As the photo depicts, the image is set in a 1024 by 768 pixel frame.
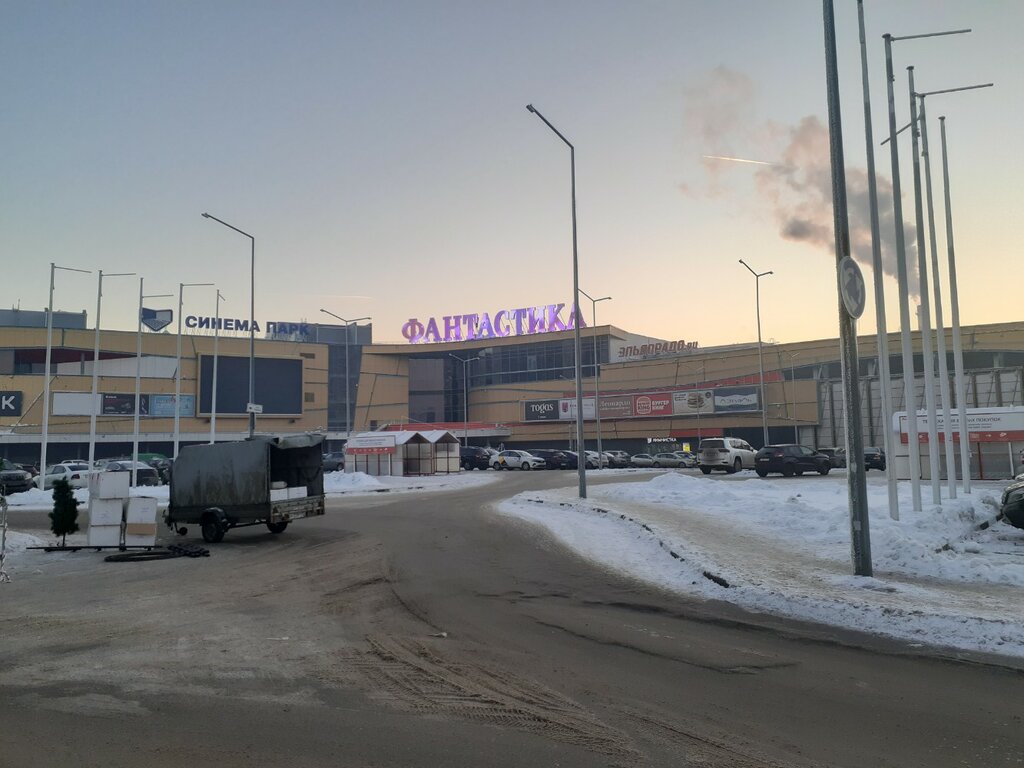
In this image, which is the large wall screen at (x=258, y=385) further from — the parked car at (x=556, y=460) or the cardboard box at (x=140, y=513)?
the cardboard box at (x=140, y=513)

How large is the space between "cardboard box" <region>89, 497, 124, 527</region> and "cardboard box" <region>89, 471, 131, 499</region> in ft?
0.56

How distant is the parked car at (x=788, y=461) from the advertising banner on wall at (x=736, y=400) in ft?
108

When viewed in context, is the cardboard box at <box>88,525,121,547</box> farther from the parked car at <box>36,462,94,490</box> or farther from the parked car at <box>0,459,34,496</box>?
the parked car at <box>0,459,34,496</box>

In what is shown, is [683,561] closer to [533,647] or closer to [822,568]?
[822,568]

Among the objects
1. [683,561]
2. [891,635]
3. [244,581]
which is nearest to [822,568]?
[683,561]

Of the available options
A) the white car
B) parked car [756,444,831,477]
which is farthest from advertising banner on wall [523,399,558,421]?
parked car [756,444,831,477]

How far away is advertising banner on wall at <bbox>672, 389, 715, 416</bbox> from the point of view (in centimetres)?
7350

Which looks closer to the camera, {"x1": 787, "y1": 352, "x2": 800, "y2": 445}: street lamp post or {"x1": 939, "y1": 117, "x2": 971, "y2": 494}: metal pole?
{"x1": 939, "y1": 117, "x2": 971, "y2": 494}: metal pole

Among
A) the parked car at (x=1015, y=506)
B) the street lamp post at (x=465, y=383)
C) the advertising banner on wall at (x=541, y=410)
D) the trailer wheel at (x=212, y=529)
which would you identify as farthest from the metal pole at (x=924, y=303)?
the street lamp post at (x=465, y=383)

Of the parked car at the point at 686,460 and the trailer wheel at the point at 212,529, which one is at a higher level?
the parked car at the point at 686,460

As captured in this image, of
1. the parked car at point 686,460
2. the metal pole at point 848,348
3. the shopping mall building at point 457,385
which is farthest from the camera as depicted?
the shopping mall building at point 457,385

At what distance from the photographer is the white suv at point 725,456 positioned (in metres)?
43.7

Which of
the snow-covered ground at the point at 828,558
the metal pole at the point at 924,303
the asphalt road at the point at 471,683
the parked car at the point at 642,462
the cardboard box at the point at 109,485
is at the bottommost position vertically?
the asphalt road at the point at 471,683

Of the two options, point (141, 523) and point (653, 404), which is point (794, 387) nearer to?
point (653, 404)
